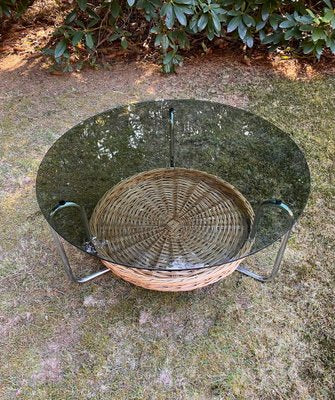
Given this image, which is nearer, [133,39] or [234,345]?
[234,345]

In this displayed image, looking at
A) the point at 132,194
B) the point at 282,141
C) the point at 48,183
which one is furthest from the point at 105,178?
the point at 282,141

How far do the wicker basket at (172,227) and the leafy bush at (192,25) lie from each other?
103 centimetres

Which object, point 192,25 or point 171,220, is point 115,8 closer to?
point 192,25

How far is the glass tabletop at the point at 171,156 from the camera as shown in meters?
1.50

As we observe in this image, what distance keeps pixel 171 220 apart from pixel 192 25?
1.29 metres

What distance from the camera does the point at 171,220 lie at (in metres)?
1.65

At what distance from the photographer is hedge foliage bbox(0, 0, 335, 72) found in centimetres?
238

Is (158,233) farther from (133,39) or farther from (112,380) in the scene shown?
(133,39)

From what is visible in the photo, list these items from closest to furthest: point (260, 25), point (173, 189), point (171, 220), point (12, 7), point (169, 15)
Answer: point (171, 220)
point (173, 189)
point (169, 15)
point (260, 25)
point (12, 7)

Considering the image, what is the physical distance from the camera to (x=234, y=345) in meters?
1.49

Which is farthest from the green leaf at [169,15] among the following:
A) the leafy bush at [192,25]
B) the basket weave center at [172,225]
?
the basket weave center at [172,225]

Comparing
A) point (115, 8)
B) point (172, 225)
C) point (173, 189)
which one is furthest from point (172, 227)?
point (115, 8)

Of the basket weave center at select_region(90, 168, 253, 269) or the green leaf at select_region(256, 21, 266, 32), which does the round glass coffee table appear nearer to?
the basket weave center at select_region(90, 168, 253, 269)

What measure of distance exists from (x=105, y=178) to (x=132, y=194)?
12 cm
